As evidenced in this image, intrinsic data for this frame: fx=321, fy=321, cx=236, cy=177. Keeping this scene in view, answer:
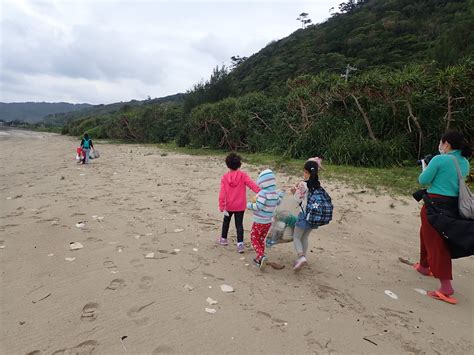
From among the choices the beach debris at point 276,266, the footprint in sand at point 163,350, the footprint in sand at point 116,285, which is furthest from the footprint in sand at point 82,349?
the beach debris at point 276,266

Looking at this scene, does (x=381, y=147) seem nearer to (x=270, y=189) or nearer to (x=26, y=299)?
(x=270, y=189)

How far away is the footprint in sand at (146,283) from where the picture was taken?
3418 millimetres

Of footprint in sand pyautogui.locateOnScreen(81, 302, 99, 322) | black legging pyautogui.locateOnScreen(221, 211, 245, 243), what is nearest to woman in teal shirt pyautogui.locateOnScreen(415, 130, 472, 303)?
black legging pyautogui.locateOnScreen(221, 211, 245, 243)

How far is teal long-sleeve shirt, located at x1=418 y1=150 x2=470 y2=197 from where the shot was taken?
3426 millimetres

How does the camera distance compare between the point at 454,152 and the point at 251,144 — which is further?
the point at 251,144

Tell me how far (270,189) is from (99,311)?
230 centimetres

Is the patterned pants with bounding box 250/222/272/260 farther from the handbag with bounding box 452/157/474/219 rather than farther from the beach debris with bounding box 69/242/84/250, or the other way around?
the beach debris with bounding box 69/242/84/250

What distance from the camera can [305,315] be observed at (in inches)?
121

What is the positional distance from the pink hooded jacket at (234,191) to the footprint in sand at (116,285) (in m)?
1.70

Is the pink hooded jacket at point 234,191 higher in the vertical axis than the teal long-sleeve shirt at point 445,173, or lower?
lower

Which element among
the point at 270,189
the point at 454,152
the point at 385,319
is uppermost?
the point at 454,152

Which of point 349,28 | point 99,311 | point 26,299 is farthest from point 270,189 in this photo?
point 349,28

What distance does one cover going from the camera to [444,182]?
3.46 metres

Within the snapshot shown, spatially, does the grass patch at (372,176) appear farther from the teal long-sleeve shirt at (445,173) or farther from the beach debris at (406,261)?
the teal long-sleeve shirt at (445,173)
